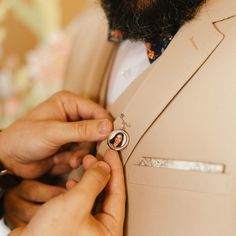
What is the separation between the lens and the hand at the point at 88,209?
519 millimetres

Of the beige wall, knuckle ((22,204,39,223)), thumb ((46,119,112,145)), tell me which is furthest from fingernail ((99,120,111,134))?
the beige wall

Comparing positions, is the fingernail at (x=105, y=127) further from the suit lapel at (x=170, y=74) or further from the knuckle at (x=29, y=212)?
the knuckle at (x=29, y=212)

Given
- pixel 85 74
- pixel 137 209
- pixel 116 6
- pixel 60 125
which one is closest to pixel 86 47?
pixel 85 74

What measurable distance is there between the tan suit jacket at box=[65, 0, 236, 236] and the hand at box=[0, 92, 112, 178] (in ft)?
0.26

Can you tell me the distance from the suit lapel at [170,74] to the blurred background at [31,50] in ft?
2.90

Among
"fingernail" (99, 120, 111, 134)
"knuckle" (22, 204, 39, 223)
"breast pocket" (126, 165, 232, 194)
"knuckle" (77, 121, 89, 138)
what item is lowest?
"knuckle" (22, 204, 39, 223)

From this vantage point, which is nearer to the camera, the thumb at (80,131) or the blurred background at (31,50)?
the thumb at (80,131)

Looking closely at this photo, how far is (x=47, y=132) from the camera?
0.68 metres

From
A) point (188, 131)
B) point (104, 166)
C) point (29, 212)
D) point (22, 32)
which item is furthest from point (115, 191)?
point (22, 32)

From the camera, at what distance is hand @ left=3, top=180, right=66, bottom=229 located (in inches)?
30.4

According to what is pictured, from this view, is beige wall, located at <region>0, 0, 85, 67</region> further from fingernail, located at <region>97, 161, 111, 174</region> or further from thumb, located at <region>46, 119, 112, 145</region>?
fingernail, located at <region>97, 161, 111, 174</region>

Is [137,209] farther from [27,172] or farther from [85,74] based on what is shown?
[85,74]

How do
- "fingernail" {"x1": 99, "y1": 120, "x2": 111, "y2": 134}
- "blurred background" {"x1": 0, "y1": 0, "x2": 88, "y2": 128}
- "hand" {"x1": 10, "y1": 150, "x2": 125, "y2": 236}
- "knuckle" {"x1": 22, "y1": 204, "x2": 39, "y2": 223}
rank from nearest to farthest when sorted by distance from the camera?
"hand" {"x1": 10, "y1": 150, "x2": 125, "y2": 236} → "fingernail" {"x1": 99, "y1": 120, "x2": 111, "y2": 134} → "knuckle" {"x1": 22, "y1": 204, "x2": 39, "y2": 223} → "blurred background" {"x1": 0, "y1": 0, "x2": 88, "y2": 128}

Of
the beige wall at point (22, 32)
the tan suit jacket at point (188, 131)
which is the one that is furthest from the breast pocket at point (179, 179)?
the beige wall at point (22, 32)
